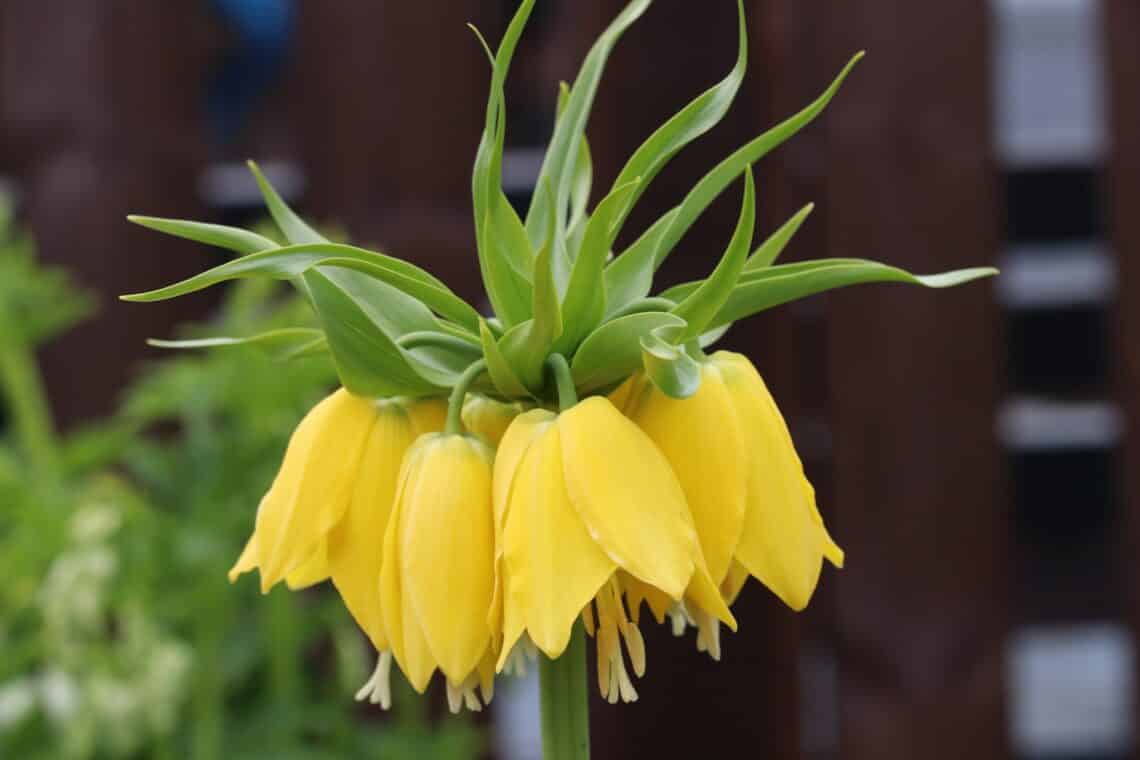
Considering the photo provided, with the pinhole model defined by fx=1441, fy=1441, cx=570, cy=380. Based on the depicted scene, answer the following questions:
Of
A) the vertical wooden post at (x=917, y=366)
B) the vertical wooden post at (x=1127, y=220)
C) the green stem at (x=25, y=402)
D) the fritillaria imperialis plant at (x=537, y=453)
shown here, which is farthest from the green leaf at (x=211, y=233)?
the vertical wooden post at (x=1127, y=220)

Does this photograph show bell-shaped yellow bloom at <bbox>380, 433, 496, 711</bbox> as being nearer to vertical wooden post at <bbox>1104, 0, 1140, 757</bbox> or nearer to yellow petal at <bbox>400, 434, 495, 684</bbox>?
yellow petal at <bbox>400, 434, 495, 684</bbox>

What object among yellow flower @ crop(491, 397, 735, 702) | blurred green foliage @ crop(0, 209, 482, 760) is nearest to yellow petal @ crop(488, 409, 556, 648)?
yellow flower @ crop(491, 397, 735, 702)

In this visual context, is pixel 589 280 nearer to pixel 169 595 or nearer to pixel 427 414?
pixel 427 414

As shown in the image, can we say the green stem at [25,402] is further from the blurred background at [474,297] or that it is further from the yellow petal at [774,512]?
the yellow petal at [774,512]

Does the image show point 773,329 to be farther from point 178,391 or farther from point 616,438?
point 616,438

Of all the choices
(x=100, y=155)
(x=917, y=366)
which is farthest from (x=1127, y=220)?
(x=100, y=155)

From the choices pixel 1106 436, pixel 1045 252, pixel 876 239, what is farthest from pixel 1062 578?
pixel 876 239

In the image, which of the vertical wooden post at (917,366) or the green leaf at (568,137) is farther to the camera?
the vertical wooden post at (917,366)
